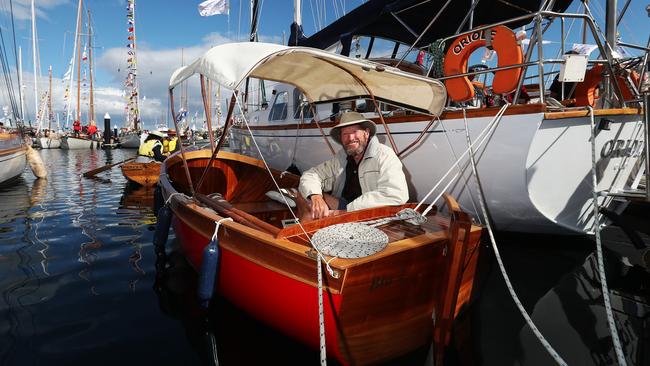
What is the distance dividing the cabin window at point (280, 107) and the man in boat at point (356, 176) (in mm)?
4214

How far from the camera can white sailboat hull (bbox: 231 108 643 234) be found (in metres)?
3.86

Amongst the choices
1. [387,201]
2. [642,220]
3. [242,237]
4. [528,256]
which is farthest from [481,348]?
[642,220]

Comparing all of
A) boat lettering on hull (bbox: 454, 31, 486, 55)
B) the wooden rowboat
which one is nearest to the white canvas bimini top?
boat lettering on hull (bbox: 454, 31, 486, 55)

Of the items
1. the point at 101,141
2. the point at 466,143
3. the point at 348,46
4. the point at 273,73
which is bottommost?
the point at 101,141

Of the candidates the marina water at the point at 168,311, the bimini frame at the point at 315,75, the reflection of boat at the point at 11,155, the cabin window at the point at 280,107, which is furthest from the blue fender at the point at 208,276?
the reflection of boat at the point at 11,155

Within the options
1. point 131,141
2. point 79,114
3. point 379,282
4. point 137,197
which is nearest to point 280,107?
point 137,197

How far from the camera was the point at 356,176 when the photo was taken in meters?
3.99

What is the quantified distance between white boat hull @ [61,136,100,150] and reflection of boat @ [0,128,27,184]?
19453 millimetres

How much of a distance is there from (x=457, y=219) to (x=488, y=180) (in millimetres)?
2164

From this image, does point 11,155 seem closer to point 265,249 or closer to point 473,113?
point 265,249

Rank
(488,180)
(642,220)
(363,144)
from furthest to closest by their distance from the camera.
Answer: (642,220), (488,180), (363,144)

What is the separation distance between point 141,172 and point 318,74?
6.69 m

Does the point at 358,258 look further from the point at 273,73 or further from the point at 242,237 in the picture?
the point at 273,73

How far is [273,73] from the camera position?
15.3 feet
